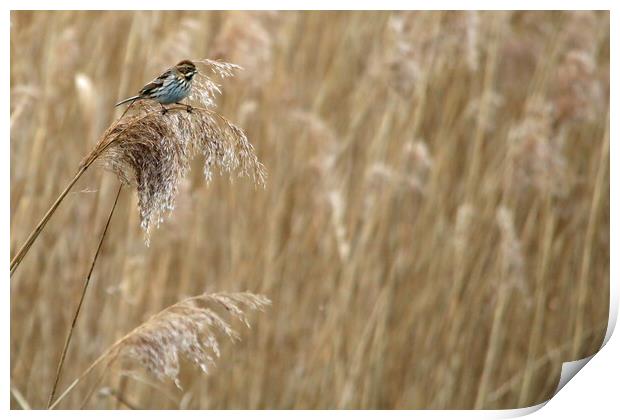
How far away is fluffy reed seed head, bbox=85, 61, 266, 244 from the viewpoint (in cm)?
120

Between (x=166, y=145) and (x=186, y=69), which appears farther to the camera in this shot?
(x=186, y=69)

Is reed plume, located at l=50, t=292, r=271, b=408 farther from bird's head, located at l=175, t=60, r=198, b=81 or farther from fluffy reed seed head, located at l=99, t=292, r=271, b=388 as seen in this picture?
bird's head, located at l=175, t=60, r=198, b=81

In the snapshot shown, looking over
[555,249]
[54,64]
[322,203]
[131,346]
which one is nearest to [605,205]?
[555,249]

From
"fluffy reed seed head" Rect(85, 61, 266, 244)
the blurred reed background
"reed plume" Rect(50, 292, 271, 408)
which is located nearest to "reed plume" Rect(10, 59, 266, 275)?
"fluffy reed seed head" Rect(85, 61, 266, 244)

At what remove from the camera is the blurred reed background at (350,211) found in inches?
75.2

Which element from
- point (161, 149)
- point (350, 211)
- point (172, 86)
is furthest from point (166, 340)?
point (350, 211)

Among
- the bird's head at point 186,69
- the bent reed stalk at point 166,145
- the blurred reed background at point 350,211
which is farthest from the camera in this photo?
the blurred reed background at point 350,211

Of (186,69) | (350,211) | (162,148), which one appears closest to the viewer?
(162,148)

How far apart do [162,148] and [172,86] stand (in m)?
0.14

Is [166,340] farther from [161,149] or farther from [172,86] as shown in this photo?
[172,86]

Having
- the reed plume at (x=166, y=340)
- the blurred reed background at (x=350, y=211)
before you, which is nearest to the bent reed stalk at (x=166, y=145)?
the reed plume at (x=166, y=340)

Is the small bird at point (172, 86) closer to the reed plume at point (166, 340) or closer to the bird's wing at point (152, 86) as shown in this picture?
the bird's wing at point (152, 86)

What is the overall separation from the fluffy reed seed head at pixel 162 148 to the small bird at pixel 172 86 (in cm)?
3

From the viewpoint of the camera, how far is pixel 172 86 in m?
1.30
